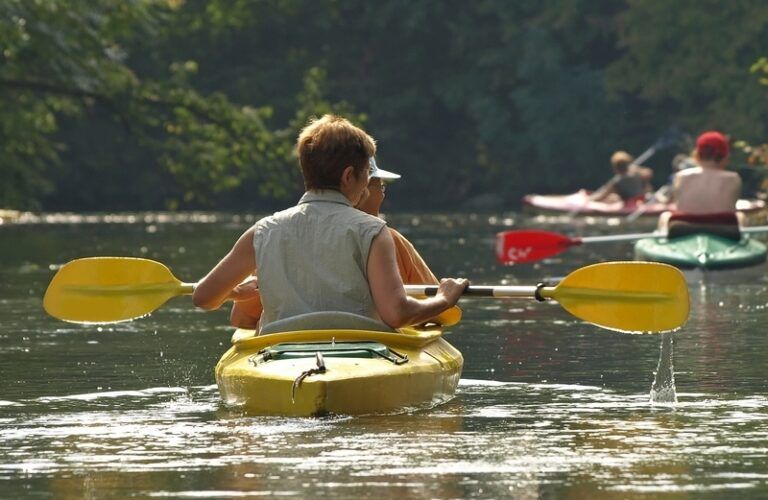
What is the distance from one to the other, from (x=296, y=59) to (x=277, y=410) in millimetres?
51444

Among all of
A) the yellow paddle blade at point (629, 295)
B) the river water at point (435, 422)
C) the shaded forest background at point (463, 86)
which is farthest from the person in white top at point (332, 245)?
the shaded forest background at point (463, 86)

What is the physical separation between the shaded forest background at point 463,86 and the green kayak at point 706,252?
24423mm

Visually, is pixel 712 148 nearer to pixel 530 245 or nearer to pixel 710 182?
pixel 710 182

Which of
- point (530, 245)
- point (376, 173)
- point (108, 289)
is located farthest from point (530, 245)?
point (376, 173)

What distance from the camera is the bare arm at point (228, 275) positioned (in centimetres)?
914

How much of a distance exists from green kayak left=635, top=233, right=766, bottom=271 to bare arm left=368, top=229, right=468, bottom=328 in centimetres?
975

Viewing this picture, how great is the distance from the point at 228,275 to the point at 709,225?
10.4 metres

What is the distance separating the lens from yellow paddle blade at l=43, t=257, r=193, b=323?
1040 centimetres

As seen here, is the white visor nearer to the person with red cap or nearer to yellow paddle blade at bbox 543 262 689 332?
yellow paddle blade at bbox 543 262 689 332

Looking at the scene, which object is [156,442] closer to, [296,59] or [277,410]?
[277,410]

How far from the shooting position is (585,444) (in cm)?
818

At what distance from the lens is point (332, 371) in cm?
865

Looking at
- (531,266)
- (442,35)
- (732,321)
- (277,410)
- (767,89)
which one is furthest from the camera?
(442,35)

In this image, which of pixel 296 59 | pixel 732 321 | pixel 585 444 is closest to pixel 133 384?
pixel 585 444
